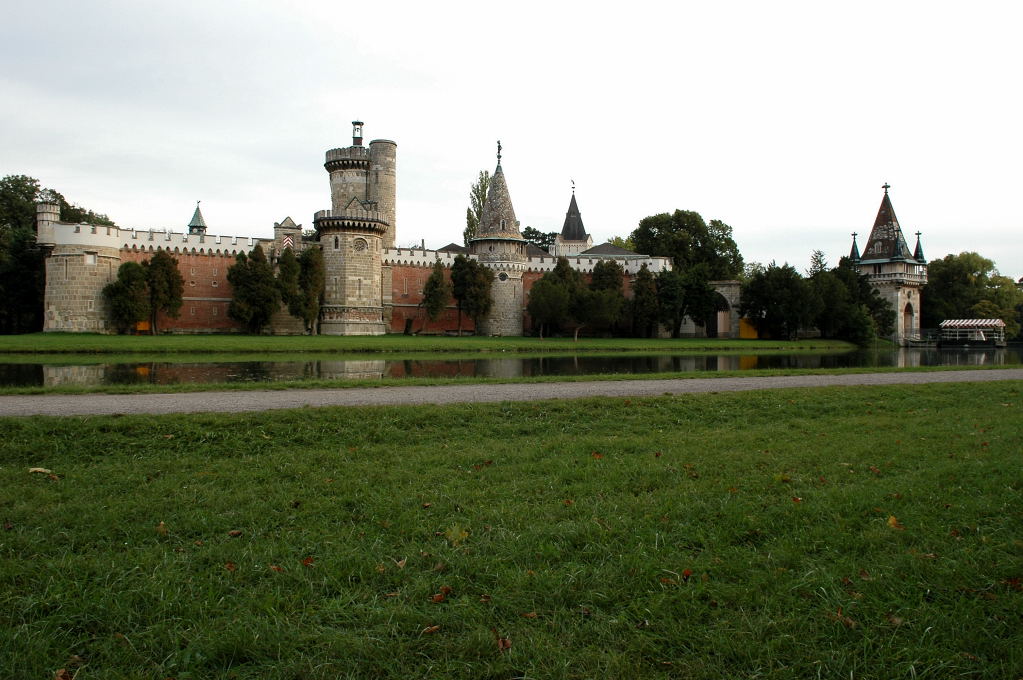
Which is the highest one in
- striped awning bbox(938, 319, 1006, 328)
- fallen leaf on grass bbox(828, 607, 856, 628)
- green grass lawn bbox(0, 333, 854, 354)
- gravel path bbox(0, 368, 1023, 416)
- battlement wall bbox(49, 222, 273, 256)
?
battlement wall bbox(49, 222, 273, 256)

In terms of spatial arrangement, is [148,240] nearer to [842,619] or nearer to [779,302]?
[779,302]

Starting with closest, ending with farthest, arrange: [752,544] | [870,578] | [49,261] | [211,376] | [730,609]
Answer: [730,609] → [870,578] → [752,544] → [211,376] → [49,261]

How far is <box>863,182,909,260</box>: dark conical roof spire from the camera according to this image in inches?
2653

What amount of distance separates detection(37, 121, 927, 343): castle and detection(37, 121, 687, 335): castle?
6 cm

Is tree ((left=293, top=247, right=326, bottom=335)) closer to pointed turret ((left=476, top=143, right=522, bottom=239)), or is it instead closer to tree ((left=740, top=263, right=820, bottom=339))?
pointed turret ((left=476, top=143, right=522, bottom=239))

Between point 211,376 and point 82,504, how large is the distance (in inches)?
538

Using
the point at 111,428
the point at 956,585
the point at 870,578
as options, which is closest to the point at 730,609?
the point at 870,578

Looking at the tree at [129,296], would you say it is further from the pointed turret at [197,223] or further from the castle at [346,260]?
the pointed turret at [197,223]

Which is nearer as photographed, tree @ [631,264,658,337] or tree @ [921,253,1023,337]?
tree @ [631,264,658,337]

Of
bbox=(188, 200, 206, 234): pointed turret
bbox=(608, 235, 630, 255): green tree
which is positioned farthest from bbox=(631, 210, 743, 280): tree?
bbox=(188, 200, 206, 234): pointed turret

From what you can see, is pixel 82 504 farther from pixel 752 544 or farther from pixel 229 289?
pixel 229 289

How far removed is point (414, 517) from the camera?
16.1 feet

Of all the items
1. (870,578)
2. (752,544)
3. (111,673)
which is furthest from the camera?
(752,544)

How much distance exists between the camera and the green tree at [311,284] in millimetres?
42469
